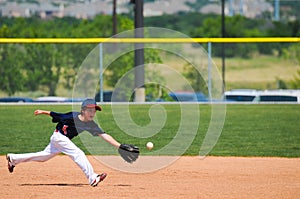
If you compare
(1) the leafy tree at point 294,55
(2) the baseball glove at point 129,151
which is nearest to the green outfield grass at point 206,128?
(2) the baseball glove at point 129,151

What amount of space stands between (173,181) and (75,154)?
162 cm

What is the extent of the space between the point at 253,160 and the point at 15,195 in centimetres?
497

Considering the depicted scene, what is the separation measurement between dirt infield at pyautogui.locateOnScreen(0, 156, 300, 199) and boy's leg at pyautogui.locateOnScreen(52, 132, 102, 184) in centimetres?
22

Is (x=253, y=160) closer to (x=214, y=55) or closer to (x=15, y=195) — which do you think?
(x=15, y=195)

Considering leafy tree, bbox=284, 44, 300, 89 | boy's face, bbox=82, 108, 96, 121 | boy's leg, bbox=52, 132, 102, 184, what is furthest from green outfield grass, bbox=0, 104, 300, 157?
leafy tree, bbox=284, 44, 300, 89

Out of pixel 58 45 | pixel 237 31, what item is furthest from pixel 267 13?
pixel 58 45

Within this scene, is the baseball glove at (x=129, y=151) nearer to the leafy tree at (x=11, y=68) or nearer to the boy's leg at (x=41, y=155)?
the boy's leg at (x=41, y=155)

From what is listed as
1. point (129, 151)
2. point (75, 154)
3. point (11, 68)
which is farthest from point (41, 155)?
point (11, 68)

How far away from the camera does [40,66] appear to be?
1020 inches

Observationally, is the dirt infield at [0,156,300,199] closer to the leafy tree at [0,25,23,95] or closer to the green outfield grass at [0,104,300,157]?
the green outfield grass at [0,104,300,157]

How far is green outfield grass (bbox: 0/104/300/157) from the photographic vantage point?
1428 centimetres

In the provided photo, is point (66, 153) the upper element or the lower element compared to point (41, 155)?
upper

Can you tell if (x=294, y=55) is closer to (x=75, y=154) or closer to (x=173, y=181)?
(x=173, y=181)

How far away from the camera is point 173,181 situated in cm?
1041
